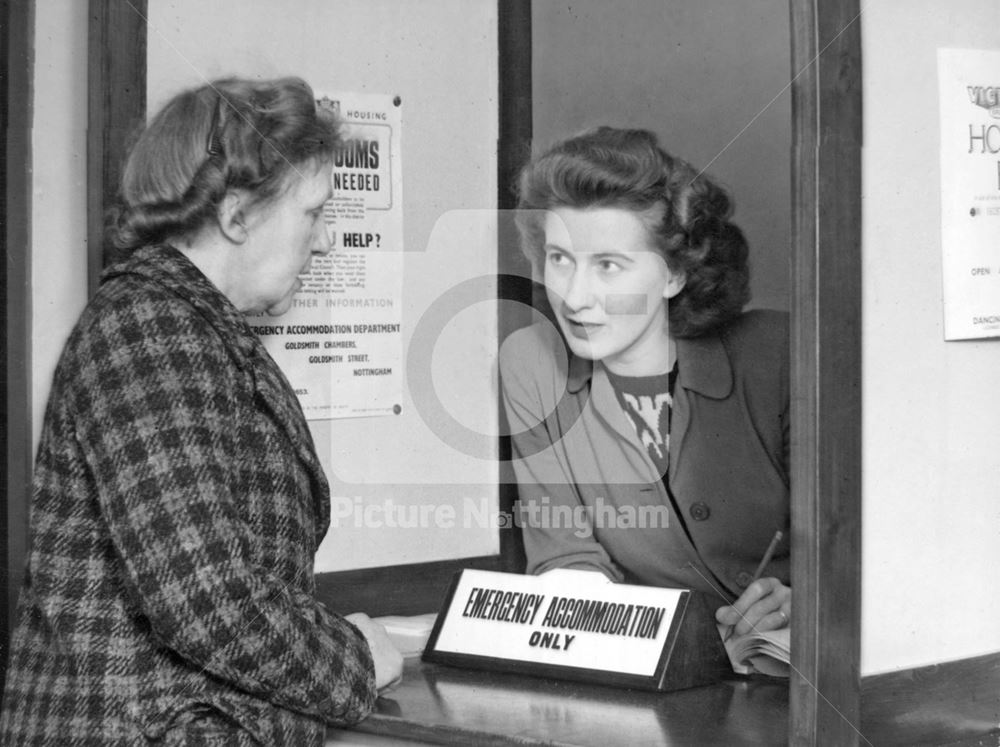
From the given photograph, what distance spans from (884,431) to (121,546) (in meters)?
0.73

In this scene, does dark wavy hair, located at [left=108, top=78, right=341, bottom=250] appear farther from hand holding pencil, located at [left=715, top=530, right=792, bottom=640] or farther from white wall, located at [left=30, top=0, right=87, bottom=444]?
hand holding pencil, located at [left=715, top=530, right=792, bottom=640]

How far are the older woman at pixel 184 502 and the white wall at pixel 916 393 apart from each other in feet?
1.86

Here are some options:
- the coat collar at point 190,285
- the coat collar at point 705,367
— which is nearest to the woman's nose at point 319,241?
the coat collar at point 190,285

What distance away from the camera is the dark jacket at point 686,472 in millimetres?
1735

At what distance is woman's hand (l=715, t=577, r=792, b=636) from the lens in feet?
5.29

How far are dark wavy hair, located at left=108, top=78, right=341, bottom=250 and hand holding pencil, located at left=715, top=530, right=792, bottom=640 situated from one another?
2.61ft

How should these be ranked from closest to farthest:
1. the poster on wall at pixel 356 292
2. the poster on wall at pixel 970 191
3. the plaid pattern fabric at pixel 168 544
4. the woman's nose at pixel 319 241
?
the plaid pattern fabric at pixel 168 544, the poster on wall at pixel 970 191, the woman's nose at pixel 319 241, the poster on wall at pixel 356 292

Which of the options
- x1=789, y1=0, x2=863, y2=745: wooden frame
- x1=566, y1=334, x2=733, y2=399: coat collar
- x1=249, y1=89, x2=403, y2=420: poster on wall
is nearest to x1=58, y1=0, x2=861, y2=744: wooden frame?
x1=789, y1=0, x2=863, y2=745: wooden frame

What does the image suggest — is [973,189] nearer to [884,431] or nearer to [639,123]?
[884,431]

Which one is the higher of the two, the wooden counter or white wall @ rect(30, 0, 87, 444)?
white wall @ rect(30, 0, 87, 444)

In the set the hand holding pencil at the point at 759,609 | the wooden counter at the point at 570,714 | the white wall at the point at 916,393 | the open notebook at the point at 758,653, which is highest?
the white wall at the point at 916,393

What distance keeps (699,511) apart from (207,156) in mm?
866

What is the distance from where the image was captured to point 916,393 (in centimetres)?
124

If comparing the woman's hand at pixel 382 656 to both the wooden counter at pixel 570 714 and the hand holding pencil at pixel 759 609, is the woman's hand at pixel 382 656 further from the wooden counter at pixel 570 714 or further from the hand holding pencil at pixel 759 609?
the hand holding pencil at pixel 759 609
